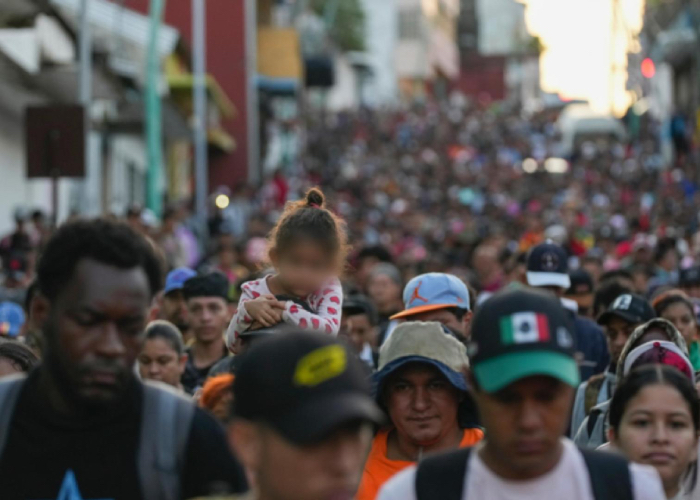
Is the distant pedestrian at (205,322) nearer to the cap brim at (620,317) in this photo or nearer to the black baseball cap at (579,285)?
the cap brim at (620,317)

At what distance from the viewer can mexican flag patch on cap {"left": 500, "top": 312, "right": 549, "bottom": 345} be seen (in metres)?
3.68

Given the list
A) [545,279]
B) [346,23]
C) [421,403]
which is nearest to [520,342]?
[421,403]

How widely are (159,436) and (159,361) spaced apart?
446 cm

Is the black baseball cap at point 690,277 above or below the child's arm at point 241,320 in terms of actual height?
below

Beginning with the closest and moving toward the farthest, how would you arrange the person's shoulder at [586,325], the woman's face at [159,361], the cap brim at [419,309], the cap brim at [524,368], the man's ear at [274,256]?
the cap brim at [524,368], the man's ear at [274,256], the cap brim at [419,309], the woman's face at [159,361], the person's shoulder at [586,325]

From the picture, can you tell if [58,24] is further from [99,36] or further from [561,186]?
[561,186]

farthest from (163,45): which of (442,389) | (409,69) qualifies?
(409,69)

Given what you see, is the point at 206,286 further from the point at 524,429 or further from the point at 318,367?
the point at 318,367

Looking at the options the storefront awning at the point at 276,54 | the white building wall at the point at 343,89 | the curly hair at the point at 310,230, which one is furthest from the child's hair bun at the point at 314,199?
the white building wall at the point at 343,89

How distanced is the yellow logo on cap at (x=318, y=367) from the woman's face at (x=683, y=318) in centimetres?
658

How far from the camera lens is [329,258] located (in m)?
6.06

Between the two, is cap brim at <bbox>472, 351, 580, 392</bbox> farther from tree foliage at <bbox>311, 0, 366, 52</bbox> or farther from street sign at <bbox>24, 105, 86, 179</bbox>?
tree foliage at <bbox>311, 0, 366, 52</bbox>

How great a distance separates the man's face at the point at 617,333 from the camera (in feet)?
28.9

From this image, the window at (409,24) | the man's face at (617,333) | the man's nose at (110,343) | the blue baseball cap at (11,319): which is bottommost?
the blue baseball cap at (11,319)
